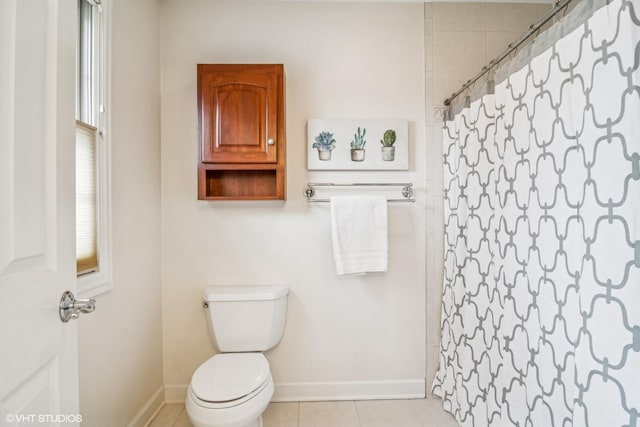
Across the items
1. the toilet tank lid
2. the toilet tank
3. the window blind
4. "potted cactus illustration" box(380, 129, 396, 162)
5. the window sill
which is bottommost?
the toilet tank

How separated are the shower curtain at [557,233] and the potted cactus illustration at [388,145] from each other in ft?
1.24

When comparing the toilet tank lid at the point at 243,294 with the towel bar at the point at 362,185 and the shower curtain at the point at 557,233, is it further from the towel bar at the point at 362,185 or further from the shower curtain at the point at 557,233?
the shower curtain at the point at 557,233

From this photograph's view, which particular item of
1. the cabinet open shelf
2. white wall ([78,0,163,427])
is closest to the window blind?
white wall ([78,0,163,427])

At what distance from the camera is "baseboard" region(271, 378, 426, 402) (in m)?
2.03

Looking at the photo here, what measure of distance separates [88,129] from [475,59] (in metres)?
2.07

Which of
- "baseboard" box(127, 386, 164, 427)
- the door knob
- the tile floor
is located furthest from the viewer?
the tile floor

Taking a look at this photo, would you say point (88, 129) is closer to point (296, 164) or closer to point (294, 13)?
point (296, 164)

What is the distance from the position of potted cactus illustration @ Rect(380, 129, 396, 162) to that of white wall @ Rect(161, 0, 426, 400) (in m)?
0.07

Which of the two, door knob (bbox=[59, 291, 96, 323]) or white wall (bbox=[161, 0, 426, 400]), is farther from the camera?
white wall (bbox=[161, 0, 426, 400])

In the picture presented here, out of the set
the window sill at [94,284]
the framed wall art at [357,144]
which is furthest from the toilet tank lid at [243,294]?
the framed wall art at [357,144]

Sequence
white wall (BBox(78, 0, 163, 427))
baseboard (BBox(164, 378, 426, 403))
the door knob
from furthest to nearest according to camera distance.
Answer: baseboard (BBox(164, 378, 426, 403)) → white wall (BBox(78, 0, 163, 427)) → the door knob

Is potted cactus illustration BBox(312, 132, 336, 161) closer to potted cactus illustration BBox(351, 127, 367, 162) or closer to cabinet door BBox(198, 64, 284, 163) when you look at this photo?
potted cactus illustration BBox(351, 127, 367, 162)

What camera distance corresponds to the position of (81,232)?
135 cm

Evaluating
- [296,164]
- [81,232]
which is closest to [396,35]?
[296,164]
